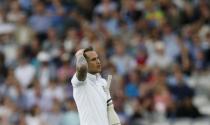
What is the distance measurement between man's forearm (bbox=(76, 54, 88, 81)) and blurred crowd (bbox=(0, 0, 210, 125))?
660cm

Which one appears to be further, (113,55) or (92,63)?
(113,55)

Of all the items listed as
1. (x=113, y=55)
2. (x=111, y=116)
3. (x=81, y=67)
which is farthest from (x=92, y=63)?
(x=113, y=55)

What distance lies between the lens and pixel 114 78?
50.3 ft

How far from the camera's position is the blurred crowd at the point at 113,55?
14969 millimetres

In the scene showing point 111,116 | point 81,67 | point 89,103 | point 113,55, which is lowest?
point 111,116

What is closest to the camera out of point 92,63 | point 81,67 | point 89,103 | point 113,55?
point 81,67

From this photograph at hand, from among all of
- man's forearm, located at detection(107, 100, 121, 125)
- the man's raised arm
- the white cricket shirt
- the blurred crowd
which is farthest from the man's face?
the blurred crowd

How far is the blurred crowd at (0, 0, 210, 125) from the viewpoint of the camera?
49.1ft

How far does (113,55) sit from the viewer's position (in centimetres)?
1628

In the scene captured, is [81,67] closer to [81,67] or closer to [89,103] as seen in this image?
[81,67]

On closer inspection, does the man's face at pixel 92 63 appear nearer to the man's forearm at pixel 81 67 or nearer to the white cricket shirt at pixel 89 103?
the white cricket shirt at pixel 89 103

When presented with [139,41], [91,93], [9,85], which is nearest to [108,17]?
[139,41]

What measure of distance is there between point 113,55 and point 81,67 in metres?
8.14

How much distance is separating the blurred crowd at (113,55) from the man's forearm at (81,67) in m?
6.60
